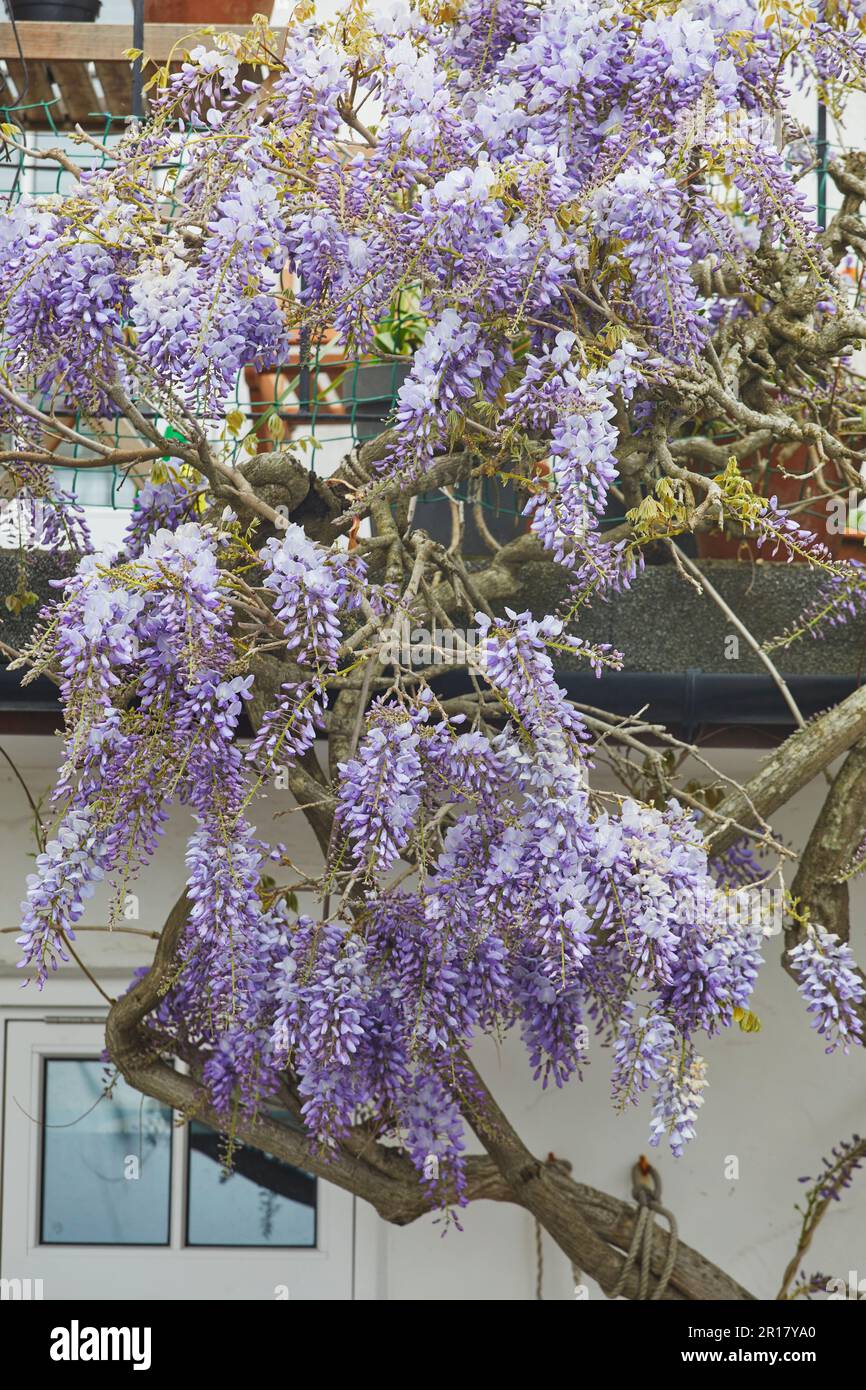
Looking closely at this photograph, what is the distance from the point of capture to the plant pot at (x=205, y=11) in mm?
3385

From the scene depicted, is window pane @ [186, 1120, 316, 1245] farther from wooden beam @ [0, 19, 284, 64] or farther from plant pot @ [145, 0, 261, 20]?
plant pot @ [145, 0, 261, 20]

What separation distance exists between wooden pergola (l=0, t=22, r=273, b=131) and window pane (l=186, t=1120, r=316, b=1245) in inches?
91.3

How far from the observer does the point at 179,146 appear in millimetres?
2318

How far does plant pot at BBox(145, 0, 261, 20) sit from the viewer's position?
3.38 meters

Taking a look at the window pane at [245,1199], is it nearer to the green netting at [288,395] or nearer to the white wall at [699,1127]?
the white wall at [699,1127]

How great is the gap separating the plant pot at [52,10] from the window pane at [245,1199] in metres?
2.71

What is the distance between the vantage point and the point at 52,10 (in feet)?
11.5

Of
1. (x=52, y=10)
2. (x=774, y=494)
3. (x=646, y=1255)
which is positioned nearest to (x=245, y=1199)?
(x=646, y=1255)

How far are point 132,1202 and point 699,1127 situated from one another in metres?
1.32

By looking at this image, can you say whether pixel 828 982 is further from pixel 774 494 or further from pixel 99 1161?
pixel 99 1161

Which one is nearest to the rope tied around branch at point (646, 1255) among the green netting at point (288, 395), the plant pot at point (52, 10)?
the green netting at point (288, 395)

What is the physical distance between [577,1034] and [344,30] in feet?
5.61
